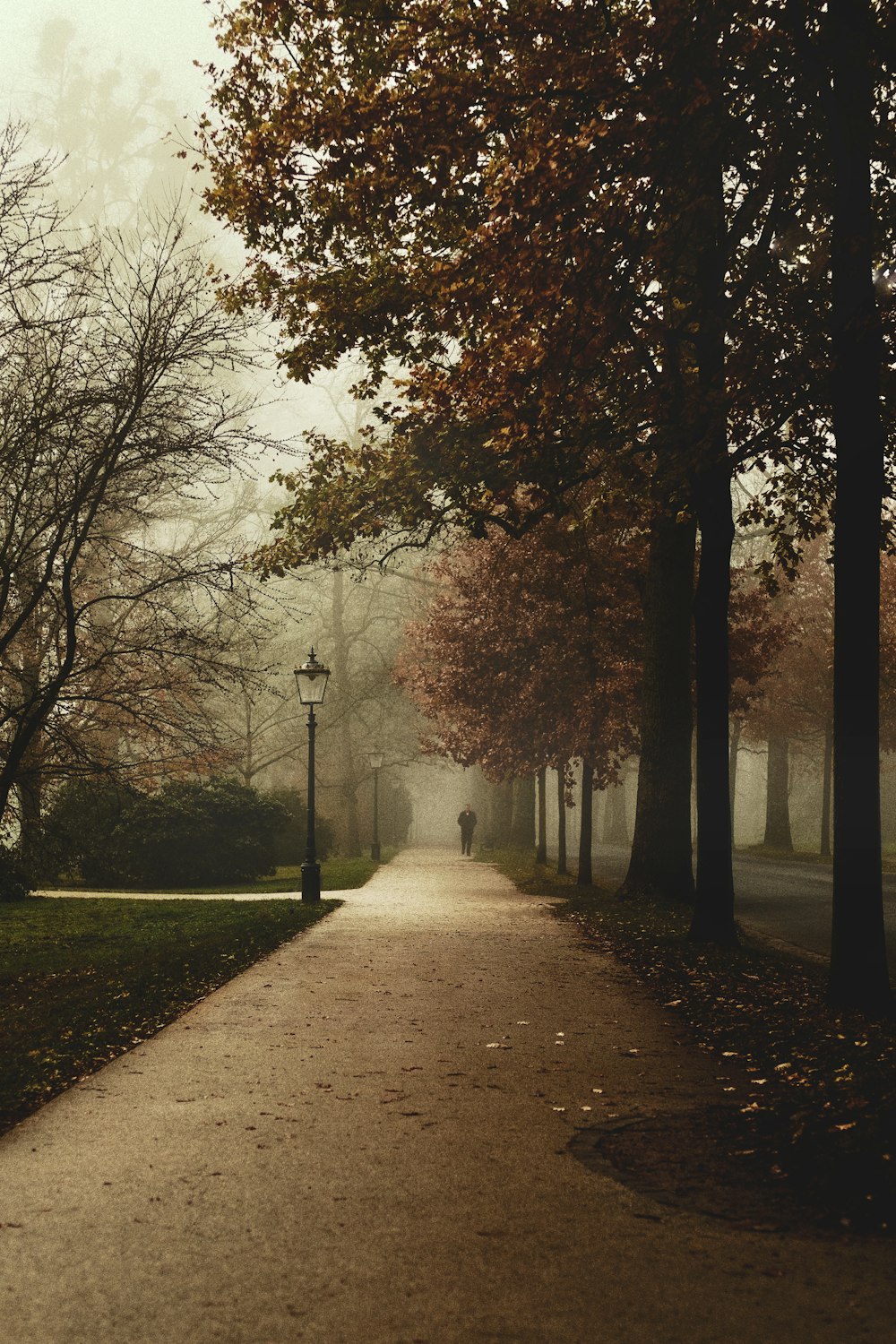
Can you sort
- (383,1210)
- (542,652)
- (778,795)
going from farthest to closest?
(778,795) < (542,652) < (383,1210)

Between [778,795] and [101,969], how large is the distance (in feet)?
106

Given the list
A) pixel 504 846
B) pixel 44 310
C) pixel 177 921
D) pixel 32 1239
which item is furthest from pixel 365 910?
pixel 504 846

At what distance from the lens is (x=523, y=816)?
38969 millimetres

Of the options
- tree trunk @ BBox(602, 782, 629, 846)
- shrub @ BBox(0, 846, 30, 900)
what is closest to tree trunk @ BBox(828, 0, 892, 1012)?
shrub @ BBox(0, 846, 30, 900)

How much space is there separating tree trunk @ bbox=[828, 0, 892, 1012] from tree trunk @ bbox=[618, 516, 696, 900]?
8008 mm

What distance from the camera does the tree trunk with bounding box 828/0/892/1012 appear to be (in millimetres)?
8602

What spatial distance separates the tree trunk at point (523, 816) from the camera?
126 feet

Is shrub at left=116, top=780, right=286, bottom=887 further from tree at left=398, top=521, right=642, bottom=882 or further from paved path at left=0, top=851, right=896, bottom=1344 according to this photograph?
paved path at left=0, top=851, right=896, bottom=1344

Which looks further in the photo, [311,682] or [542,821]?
[542,821]

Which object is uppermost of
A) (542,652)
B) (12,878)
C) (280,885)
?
(542,652)

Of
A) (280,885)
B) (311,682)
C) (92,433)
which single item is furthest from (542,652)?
(92,433)

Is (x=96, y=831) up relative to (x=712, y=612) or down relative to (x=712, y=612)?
down

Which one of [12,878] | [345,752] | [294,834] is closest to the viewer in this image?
[12,878]

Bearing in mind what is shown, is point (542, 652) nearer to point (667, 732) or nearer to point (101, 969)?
A: point (667, 732)
